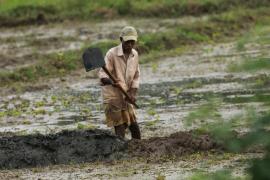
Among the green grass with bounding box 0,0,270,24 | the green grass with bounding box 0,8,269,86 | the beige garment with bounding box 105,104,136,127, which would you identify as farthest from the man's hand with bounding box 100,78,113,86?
the green grass with bounding box 0,0,270,24

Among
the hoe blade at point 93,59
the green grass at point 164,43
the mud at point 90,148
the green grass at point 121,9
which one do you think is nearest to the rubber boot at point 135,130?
the mud at point 90,148

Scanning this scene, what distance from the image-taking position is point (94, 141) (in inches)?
352

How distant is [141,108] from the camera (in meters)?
12.8

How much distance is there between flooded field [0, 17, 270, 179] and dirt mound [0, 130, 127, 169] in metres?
0.01

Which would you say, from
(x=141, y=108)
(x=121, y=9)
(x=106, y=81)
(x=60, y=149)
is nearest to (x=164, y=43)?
(x=121, y=9)

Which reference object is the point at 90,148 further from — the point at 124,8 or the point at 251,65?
the point at 124,8

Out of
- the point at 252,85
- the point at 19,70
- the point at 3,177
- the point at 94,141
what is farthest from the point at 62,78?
the point at 252,85

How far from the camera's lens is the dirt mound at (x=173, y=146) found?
8461 millimetres

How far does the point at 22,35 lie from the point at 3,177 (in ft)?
53.8

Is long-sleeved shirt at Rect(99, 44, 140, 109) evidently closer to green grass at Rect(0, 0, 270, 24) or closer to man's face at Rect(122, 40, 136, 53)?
man's face at Rect(122, 40, 136, 53)

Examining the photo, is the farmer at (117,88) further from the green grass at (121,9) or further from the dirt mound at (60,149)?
the green grass at (121,9)

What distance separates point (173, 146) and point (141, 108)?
4.18 meters

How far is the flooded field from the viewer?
415 centimetres

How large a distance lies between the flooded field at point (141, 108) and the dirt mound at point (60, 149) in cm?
1
